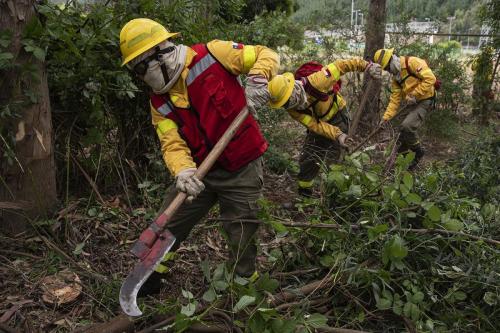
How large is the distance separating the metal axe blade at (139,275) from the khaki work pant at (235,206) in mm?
532

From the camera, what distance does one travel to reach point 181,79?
9.14ft

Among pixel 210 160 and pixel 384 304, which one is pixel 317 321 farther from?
pixel 210 160

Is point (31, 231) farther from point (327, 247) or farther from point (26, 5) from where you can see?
point (327, 247)

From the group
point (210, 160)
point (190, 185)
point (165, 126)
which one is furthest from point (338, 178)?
point (165, 126)

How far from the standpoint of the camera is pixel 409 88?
19.7ft

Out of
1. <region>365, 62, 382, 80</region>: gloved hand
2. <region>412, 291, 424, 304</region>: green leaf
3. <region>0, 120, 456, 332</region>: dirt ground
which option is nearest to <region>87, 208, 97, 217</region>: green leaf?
<region>0, 120, 456, 332</region>: dirt ground

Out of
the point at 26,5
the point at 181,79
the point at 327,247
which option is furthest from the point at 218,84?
the point at 26,5

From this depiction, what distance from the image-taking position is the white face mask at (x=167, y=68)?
106 inches

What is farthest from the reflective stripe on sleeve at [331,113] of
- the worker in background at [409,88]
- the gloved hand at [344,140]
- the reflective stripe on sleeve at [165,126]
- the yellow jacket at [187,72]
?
the reflective stripe on sleeve at [165,126]

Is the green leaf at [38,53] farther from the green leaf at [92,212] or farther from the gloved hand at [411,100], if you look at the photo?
the gloved hand at [411,100]

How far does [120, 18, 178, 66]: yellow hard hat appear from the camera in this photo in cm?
263

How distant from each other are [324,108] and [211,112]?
2115 mm

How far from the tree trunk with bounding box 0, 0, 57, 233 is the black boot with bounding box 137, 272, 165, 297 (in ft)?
3.34

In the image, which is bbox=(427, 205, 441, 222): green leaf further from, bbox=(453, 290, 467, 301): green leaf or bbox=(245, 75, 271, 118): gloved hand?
bbox=(245, 75, 271, 118): gloved hand
